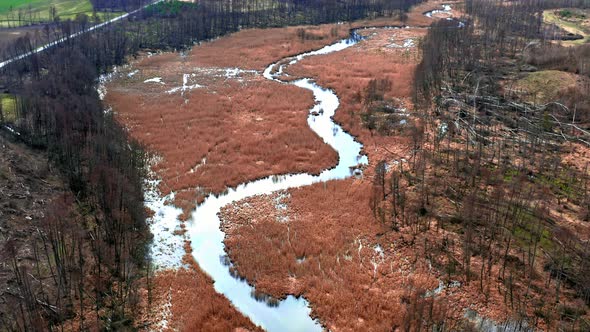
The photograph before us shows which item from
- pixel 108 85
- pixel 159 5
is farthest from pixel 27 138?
pixel 159 5

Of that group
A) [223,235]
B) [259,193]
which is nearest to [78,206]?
[223,235]

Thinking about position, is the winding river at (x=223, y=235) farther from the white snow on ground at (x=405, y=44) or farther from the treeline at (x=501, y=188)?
the white snow on ground at (x=405, y=44)

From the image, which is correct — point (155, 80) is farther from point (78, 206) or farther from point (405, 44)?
point (405, 44)

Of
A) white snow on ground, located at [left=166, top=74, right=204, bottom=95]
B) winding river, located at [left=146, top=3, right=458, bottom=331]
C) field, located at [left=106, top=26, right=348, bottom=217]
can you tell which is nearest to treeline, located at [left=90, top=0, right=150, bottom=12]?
field, located at [left=106, top=26, right=348, bottom=217]

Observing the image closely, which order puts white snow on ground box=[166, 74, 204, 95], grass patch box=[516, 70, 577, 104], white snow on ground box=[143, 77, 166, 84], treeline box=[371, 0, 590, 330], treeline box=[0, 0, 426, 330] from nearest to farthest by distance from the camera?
treeline box=[0, 0, 426, 330] < treeline box=[371, 0, 590, 330] < grass patch box=[516, 70, 577, 104] < white snow on ground box=[166, 74, 204, 95] < white snow on ground box=[143, 77, 166, 84]

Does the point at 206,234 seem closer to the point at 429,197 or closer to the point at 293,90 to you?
the point at 429,197

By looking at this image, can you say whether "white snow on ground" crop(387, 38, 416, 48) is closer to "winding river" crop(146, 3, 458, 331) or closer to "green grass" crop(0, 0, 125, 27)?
"winding river" crop(146, 3, 458, 331)
